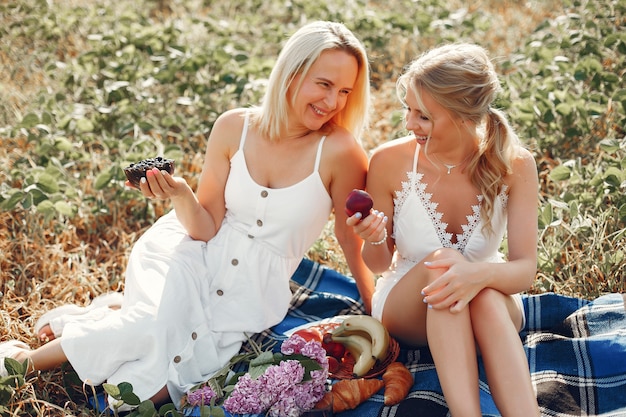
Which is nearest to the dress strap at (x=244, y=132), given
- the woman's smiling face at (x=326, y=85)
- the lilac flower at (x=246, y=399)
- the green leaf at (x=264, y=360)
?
the woman's smiling face at (x=326, y=85)

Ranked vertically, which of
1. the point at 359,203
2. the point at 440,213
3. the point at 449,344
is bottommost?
the point at 449,344

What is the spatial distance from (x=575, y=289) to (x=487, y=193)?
795 millimetres

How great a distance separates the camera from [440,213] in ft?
8.98

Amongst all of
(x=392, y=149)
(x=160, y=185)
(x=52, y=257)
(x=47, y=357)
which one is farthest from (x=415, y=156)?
(x=52, y=257)

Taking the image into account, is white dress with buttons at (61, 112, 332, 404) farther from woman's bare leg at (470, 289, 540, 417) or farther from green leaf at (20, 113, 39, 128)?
green leaf at (20, 113, 39, 128)

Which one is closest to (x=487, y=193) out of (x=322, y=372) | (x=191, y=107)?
(x=322, y=372)

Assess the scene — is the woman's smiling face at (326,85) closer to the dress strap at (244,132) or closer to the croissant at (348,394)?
the dress strap at (244,132)

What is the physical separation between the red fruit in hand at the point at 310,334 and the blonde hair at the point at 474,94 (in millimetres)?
753

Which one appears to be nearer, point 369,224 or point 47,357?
point 369,224

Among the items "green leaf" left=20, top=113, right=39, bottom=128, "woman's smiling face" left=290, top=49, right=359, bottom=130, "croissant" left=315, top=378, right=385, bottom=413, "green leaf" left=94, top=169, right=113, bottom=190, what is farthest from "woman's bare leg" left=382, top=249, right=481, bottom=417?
"green leaf" left=20, top=113, right=39, bottom=128

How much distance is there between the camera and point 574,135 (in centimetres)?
409

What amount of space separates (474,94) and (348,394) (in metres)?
1.12

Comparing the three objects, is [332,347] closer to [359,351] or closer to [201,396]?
[359,351]

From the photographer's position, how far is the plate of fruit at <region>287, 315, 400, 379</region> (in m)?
2.63
